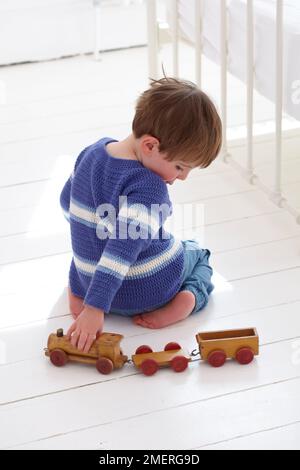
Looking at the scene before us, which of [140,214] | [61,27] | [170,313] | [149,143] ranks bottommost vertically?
[61,27]

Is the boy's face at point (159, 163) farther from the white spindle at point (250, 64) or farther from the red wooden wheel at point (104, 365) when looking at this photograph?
the white spindle at point (250, 64)

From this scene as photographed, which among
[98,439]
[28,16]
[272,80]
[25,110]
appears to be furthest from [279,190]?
[28,16]

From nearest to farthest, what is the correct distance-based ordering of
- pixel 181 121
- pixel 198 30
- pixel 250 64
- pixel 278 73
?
1. pixel 181 121
2. pixel 278 73
3. pixel 250 64
4. pixel 198 30

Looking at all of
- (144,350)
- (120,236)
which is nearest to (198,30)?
(120,236)

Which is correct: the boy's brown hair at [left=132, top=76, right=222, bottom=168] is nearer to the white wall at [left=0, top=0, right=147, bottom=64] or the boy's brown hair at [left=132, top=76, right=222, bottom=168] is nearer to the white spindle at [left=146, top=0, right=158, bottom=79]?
the white spindle at [left=146, top=0, right=158, bottom=79]

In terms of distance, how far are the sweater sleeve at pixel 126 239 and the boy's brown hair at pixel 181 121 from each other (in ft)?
0.24

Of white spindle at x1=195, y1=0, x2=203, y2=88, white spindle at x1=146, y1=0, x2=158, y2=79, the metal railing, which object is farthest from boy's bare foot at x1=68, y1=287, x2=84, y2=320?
white spindle at x1=146, y1=0, x2=158, y2=79

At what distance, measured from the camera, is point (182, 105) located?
1.45 m

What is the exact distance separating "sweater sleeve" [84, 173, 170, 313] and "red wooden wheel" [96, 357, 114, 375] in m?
0.09

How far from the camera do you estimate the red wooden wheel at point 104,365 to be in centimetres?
146

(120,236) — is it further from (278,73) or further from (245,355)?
(278,73)

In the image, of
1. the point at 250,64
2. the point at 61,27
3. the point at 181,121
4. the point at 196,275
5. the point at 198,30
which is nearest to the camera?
the point at 181,121

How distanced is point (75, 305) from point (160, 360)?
257 mm

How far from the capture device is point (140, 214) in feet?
4.87
